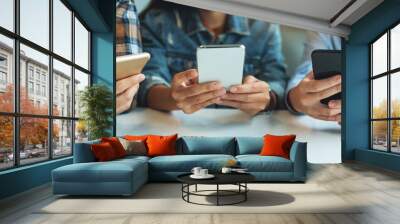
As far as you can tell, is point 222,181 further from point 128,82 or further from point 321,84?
point 321,84

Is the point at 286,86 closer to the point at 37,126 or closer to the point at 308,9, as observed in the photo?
the point at 308,9

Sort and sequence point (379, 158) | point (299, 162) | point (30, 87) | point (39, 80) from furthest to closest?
1. point (379, 158)
2. point (299, 162)
3. point (39, 80)
4. point (30, 87)

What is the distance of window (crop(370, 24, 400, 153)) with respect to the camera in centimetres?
835

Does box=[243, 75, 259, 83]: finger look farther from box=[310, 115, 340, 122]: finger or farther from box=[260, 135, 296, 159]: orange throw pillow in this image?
box=[260, 135, 296, 159]: orange throw pillow

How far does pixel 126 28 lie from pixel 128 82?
1370 mm

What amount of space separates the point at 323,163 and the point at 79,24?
6.79 meters

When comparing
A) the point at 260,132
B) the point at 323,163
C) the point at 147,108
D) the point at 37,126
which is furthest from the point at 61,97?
the point at 323,163

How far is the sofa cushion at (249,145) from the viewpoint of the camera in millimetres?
7137

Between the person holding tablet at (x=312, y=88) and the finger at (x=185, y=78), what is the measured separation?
2.48 meters

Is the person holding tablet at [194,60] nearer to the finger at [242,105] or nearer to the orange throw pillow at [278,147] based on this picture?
the finger at [242,105]

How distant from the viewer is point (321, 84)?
1016 cm

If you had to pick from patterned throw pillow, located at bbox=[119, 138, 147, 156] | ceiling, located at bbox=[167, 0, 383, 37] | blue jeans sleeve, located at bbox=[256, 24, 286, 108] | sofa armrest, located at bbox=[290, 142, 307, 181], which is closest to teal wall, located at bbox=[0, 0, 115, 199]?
patterned throw pillow, located at bbox=[119, 138, 147, 156]

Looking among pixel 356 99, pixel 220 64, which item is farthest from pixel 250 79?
pixel 356 99

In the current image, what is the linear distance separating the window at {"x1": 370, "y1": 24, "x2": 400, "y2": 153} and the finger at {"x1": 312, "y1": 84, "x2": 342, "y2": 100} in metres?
0.81
